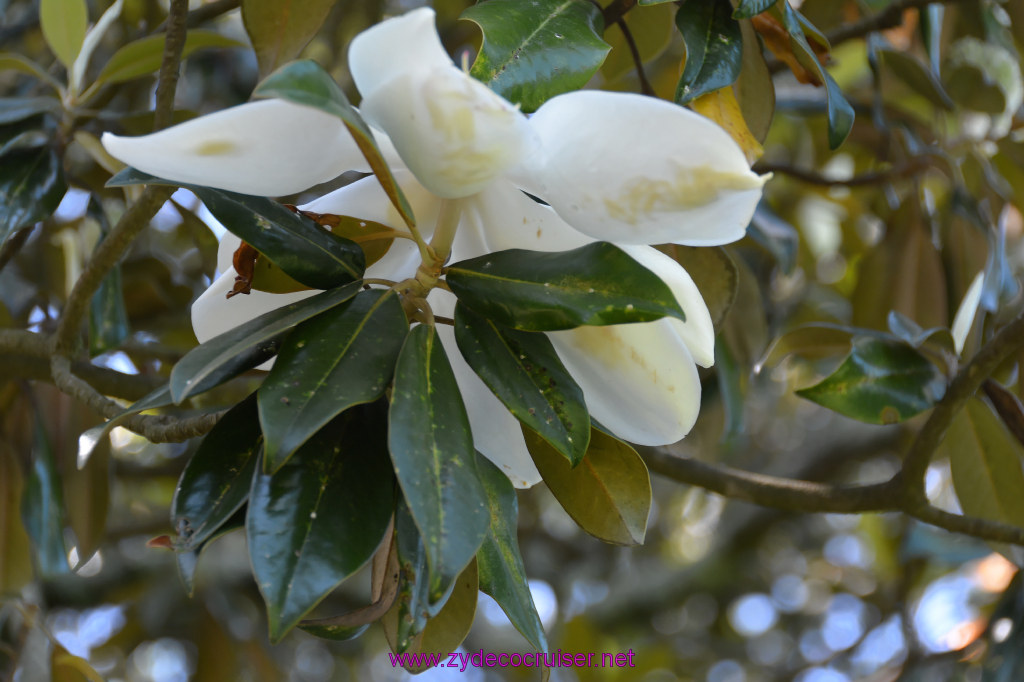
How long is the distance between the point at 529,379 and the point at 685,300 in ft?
0.34

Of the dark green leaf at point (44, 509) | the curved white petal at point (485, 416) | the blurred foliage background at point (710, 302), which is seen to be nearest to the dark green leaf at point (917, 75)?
the blurred foliage background at point (710, 302)

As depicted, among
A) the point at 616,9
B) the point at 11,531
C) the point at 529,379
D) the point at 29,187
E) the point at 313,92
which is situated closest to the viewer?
the point at 313,92

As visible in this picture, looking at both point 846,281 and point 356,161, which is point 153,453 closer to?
point 846,281

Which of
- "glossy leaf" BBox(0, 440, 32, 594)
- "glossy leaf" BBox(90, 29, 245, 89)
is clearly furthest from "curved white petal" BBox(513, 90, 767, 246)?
"glossy leaf" BBox(0, 440, 32, 594)

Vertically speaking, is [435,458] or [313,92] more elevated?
[313,92]

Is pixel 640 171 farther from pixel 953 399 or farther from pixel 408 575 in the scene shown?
pixel 953 399

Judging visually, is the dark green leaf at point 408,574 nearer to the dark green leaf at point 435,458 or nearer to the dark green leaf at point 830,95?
the dark green leaf at point 435,458

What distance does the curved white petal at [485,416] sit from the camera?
56cm

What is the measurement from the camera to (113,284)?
95 cm

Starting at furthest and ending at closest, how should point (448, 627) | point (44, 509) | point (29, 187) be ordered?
point (44, 509), point (29, 187), point (448, 627)

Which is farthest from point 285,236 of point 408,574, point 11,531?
point 11,531

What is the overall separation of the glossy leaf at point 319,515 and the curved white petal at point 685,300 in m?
0.18

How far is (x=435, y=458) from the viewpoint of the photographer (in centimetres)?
44

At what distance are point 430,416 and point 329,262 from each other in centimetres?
12
